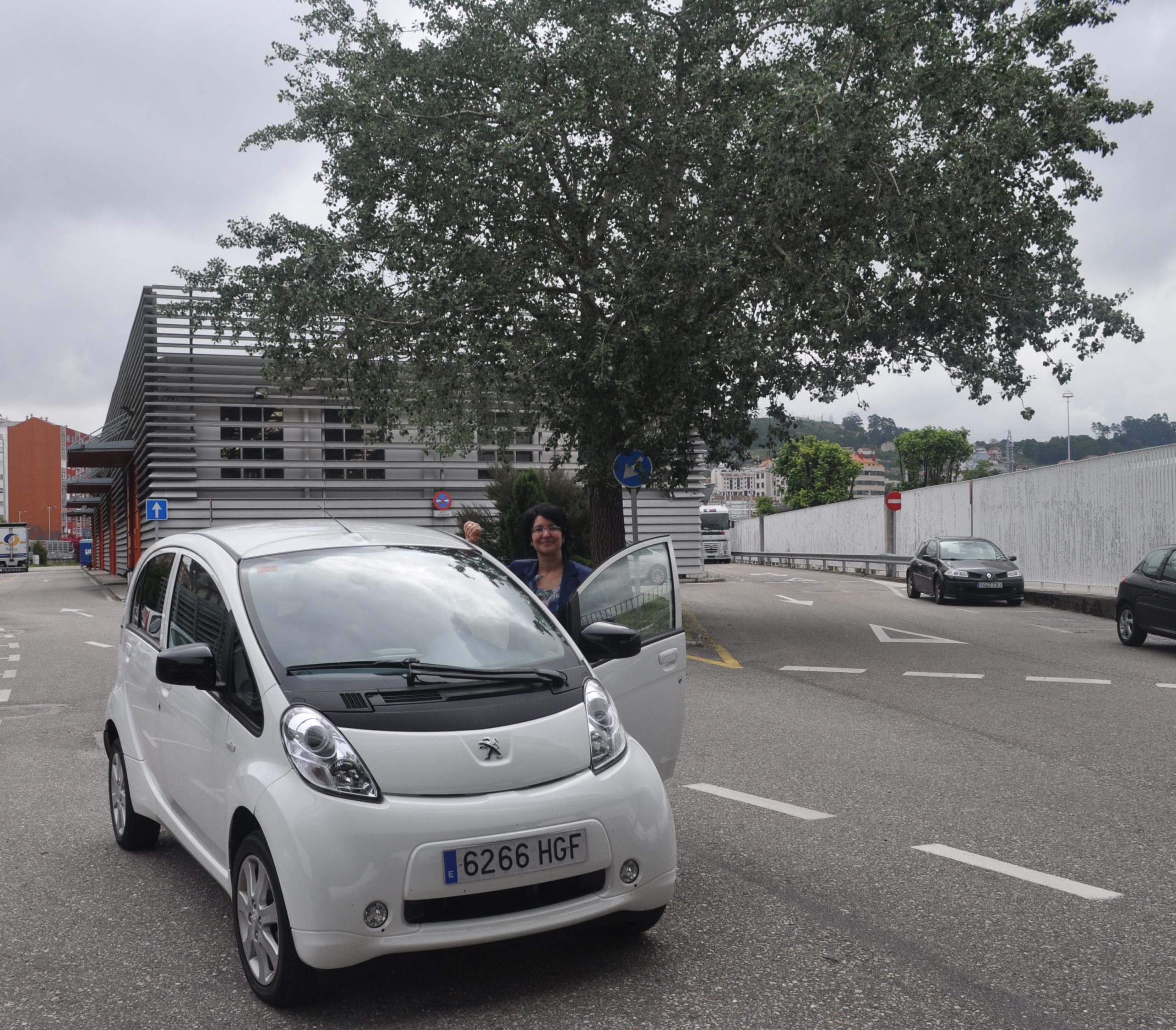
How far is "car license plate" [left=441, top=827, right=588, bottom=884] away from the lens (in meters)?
3.50

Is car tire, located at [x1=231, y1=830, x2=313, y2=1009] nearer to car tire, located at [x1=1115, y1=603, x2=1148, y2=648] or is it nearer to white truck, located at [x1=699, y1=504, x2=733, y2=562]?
car tire, located at [x1=1115, y1=603, x2=1148, y2=648]

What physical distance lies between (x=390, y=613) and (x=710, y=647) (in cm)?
1173

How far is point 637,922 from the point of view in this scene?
401 centimetres

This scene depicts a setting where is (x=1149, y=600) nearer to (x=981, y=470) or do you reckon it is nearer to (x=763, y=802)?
(x=763, y=802)

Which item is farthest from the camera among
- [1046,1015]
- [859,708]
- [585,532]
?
[585,532]

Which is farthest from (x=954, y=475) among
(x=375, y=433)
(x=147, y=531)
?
(x=375, y=433)

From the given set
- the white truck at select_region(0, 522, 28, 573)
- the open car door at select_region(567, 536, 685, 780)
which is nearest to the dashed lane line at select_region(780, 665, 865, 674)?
the open car door at select_region(567, 536, 685, 780)

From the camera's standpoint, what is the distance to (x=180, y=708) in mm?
4629

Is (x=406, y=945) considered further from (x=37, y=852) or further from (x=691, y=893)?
(x=37, y=852)

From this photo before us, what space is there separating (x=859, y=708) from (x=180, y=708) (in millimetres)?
6910

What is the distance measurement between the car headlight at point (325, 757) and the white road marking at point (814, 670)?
9902 mm

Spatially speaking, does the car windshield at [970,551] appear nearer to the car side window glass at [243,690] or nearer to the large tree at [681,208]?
the large tree at [681,208]

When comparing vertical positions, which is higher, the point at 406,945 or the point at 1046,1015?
the point at 406,945

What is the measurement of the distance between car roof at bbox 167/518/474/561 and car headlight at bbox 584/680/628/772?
1.05 meters
